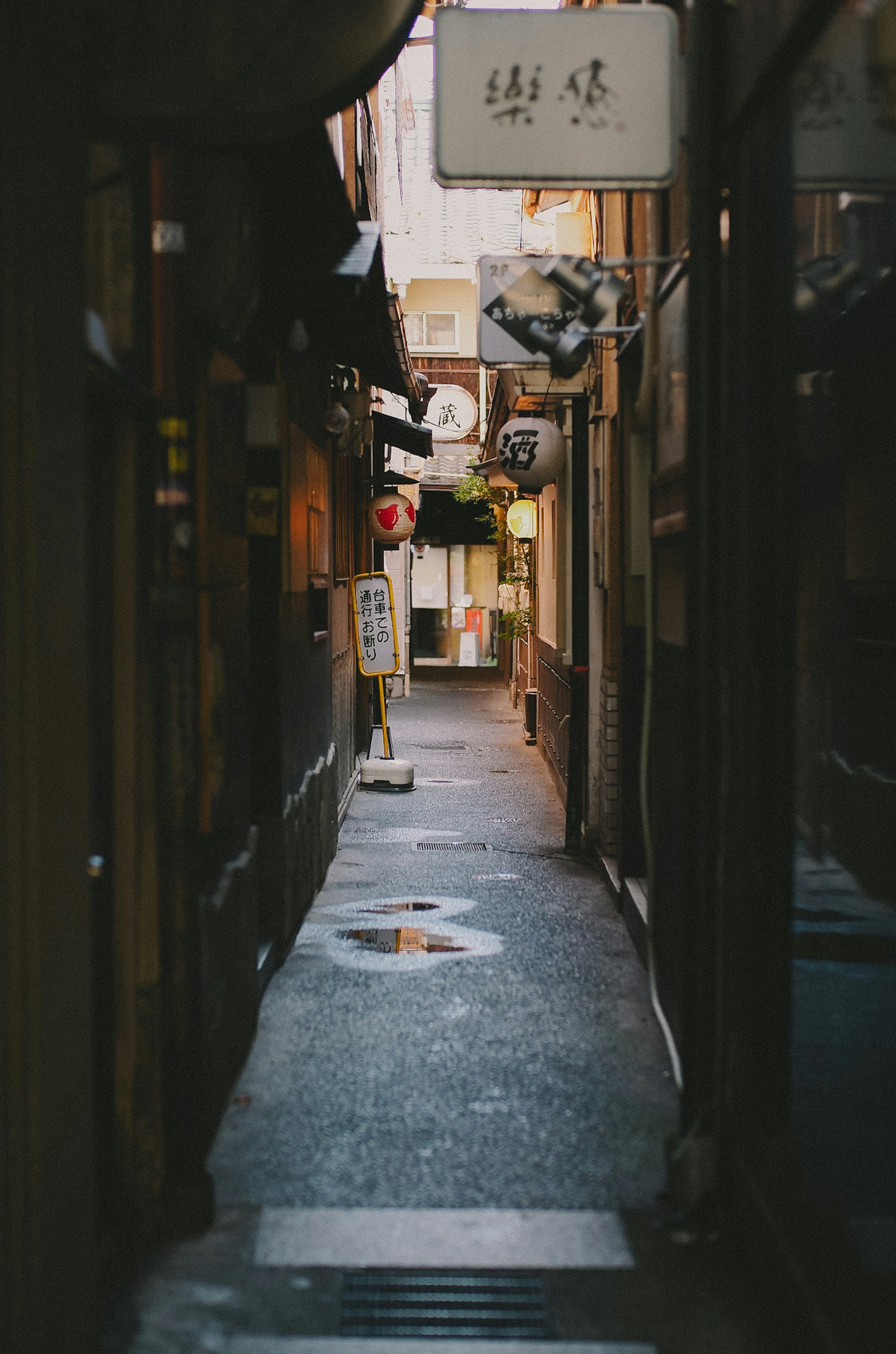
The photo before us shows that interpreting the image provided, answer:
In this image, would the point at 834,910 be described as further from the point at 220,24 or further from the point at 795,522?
the point at 220,24

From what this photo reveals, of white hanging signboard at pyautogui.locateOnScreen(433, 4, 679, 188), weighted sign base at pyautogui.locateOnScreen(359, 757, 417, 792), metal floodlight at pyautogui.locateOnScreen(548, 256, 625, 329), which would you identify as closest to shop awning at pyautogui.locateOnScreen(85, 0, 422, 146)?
white hanging signboard at pyautogui.locateOnScreen(433, 4, 679, 188)

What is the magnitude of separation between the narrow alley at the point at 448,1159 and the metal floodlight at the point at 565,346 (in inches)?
146

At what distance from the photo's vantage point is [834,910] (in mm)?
8016

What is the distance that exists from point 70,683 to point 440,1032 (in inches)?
146

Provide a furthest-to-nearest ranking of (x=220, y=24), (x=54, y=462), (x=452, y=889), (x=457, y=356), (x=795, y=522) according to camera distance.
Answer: (x=457, y=356) < (x=452, y=889) < (x=795, y=522) < (x=220, y=24) < (x=54, y=462)

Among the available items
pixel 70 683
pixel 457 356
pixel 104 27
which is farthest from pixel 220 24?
pixel 457 356

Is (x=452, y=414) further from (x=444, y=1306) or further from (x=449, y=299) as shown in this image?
(x=444, y=1306)

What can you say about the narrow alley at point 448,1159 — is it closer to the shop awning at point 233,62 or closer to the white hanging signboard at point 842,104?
the shop awning at point 233,62

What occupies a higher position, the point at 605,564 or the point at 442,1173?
the point at 605,564

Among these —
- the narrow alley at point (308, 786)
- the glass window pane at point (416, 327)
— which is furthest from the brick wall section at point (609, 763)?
the glass window pane at point (416, 327)

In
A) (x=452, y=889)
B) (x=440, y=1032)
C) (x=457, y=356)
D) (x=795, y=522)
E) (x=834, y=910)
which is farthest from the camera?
(x=457, y=356)

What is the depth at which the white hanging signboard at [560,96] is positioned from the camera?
15.4 feet

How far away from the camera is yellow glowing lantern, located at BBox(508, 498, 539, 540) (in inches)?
667

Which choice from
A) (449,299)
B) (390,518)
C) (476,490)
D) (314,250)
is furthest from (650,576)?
(449,299)
